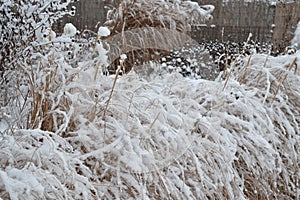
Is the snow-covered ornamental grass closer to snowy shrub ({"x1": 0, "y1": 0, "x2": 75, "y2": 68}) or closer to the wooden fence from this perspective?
snowy shrub ({"x1": 0, "y1": 0, "x2": 75, "y2": 68})

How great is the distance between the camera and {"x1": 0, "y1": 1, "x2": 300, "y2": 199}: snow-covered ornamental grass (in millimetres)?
1480

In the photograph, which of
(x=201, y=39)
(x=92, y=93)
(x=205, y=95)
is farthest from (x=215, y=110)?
(x=201, y=39)

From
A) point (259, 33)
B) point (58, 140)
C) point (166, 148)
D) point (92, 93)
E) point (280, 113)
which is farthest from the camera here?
point (259, 33)

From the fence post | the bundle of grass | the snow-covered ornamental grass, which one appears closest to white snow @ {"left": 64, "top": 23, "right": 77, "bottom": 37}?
the snow-covered ornamental grass

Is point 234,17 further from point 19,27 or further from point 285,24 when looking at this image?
point 19,27

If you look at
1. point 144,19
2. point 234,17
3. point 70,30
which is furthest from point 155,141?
point 234,17

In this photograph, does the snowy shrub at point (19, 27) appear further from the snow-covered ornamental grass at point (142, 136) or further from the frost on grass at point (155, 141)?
the frost on grass at point (155, 141)

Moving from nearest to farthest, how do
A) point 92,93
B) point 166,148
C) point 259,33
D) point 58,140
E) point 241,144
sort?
point 58,140
point 166,148
point 92,93
point 241,144
point 259,33

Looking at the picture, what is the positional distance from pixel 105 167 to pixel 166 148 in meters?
0.30

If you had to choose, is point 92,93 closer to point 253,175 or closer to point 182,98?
point 182,98

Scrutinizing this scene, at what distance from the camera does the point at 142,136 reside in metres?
1.76

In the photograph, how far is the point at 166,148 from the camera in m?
1.81

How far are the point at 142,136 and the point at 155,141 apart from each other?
0.09 m

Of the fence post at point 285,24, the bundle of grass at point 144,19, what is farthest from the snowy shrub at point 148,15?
the fence post at point 285,24
